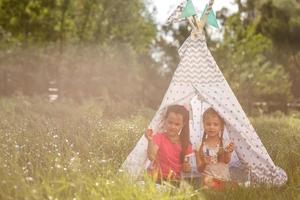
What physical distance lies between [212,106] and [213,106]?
13 mm

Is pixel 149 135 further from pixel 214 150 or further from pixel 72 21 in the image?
pixel 72 21

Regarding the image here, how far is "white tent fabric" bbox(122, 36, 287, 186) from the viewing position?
7031 mm

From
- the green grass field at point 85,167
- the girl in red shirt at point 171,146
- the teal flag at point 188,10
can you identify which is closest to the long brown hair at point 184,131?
the girl in red shirt at point 171,146

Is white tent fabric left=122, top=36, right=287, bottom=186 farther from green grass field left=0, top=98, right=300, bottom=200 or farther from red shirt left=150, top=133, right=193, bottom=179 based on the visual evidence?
green grass field left=0, top=98, right=300, bottom=200

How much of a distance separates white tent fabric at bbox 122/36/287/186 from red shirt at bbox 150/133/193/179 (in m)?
0.18

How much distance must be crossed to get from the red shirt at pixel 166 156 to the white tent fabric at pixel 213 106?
18cm

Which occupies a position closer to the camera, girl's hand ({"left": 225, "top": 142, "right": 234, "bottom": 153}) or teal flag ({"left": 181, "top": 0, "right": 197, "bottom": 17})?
girl's hand ({"left": 225, "top": 142, "right": 234, "bottom": 153})

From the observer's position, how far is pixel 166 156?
686 cm

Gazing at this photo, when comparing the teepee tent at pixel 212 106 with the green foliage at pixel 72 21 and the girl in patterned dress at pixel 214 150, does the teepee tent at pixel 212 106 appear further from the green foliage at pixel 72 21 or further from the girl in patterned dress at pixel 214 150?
the green foliage at pixel 72 21

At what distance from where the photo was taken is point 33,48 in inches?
997

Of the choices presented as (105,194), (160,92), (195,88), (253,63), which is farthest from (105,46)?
(105,194)

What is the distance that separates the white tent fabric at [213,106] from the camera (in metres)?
7.03

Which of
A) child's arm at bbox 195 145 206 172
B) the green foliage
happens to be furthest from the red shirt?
the green foliage

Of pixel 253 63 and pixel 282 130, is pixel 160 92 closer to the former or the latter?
pixel 253 63
